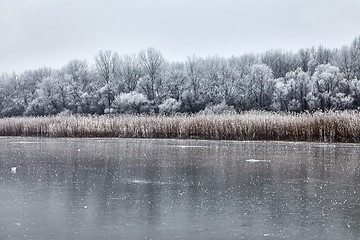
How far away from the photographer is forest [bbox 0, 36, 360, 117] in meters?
63.4

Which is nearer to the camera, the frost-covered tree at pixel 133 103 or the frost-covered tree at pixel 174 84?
the frost-covered tree at pixel 133 103

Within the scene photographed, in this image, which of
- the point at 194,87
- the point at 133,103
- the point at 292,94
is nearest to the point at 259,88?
the point at 292,94

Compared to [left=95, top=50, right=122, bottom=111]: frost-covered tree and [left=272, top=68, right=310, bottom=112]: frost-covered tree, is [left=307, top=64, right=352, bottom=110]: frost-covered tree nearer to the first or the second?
[left=272, top=68, right=310, bottom=112]: frost-covered tree

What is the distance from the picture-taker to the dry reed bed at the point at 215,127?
2323cm

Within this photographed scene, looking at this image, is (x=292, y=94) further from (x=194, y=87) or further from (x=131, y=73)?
(x=131, y=73)

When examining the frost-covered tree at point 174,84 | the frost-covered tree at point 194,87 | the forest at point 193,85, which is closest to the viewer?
the forest at point 193,85

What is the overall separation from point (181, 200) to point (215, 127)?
19208mm

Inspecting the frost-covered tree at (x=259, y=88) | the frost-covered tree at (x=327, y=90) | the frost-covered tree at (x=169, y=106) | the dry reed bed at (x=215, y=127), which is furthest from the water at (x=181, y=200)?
the frost-covered tree at (x=259, y=88)

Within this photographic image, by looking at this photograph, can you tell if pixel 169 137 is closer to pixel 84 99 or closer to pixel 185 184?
pixel 185 184

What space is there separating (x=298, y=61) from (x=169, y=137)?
58194 millimetres

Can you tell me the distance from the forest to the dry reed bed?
30.9 m

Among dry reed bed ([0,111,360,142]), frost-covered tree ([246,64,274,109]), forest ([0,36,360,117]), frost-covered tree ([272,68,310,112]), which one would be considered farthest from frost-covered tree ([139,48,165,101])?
dry reed bed ([0,111,360,142])

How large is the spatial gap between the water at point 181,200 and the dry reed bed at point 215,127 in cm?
952

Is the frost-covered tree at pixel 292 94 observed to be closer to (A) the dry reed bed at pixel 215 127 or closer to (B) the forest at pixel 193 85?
(B) the forest at pixel 193 85
